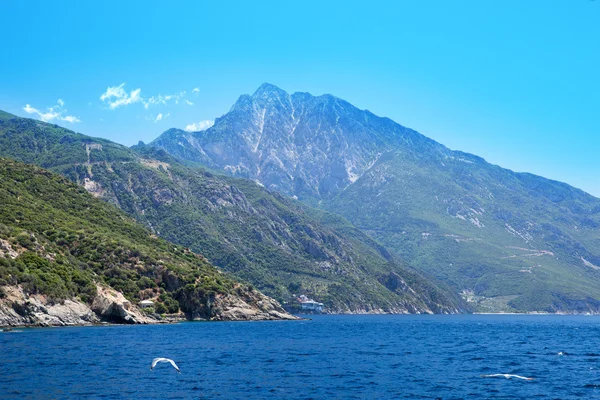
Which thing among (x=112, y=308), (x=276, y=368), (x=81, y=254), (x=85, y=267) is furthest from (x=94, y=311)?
(x=276, y=368)

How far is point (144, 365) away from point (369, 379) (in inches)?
992

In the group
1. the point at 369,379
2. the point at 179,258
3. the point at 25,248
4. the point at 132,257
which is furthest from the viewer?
the point at 179,258

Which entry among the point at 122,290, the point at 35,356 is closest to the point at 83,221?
the point at 122,290

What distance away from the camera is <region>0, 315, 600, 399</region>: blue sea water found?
53438mm

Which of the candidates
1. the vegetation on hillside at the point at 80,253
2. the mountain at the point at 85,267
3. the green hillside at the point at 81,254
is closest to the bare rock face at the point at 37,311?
the mountain at the point at 85,267

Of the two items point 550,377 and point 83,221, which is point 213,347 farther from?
point 83,221

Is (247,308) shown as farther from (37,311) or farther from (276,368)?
(276,368)

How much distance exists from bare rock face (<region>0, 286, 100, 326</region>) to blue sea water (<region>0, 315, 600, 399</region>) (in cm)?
722

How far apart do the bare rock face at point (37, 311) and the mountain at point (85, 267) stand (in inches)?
7.3

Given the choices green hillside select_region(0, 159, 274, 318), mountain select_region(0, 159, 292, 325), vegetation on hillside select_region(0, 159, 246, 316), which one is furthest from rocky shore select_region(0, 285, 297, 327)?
vegetation on hillside select_region(0, 159, 246, 316)

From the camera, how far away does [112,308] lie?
133 metres

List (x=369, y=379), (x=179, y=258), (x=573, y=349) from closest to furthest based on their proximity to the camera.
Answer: (x=369, y=379) → (x=573, y=349) → (x=179, y=258)

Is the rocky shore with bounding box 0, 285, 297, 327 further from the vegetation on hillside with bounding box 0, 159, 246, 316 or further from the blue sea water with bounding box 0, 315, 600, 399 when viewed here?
the blue sea water with bounding box 0, 315, 600, 399

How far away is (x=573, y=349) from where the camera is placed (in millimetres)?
101750
